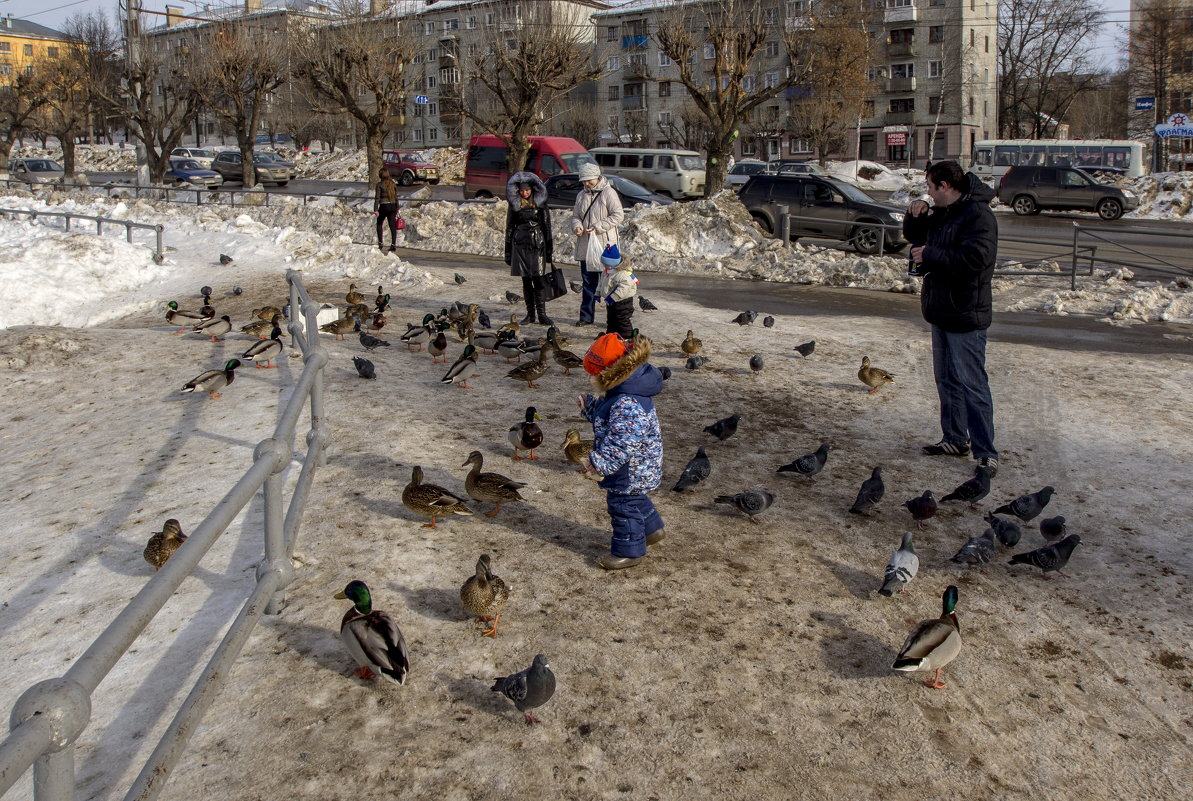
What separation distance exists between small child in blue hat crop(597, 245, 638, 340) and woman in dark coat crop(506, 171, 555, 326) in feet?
4.02

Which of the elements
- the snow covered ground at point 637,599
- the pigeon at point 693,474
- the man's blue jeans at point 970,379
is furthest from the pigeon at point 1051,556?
the pigeon at point 693,474

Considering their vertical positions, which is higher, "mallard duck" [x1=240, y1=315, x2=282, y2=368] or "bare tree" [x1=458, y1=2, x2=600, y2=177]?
"bare tree" [x1=458, y1=2, x2=600, y2=177]

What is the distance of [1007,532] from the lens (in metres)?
5.61

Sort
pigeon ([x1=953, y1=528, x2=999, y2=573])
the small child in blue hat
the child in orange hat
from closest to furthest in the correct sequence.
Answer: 1. the child in orange hat
2. pigeon ([x1=953, y1=528, x2=999, y2=573])
3. the small child in blue hat

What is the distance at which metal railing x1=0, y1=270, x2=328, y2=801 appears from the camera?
208cm

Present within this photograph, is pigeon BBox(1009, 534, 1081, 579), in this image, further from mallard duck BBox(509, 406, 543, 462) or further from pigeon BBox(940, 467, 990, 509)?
mallard duck BBox(509, 406, 543, 462)

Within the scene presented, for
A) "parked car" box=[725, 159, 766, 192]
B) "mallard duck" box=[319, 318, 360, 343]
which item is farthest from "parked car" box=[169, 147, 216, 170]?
"mallard duck" box=[319, 318, 360, 343]

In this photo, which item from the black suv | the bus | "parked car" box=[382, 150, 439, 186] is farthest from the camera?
"parked car" box=[382, 150, 439, 186]

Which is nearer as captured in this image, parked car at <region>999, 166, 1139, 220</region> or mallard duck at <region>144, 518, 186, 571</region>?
mallard duck at <region>144, 518, 186, 571</region>

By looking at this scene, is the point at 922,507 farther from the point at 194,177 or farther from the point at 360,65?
the point at 194,177

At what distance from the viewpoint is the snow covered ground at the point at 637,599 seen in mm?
3674

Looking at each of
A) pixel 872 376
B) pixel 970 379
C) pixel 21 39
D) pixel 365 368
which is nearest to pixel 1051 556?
pixel 970 379

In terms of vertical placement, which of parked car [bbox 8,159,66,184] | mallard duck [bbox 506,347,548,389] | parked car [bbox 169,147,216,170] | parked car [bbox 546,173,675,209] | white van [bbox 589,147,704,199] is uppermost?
parked car [bbox 169,147,216,170]

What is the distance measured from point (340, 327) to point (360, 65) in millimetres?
23288
